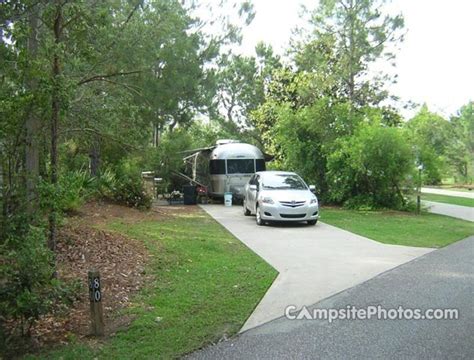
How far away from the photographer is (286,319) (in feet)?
17.4

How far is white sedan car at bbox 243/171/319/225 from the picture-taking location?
1340cm

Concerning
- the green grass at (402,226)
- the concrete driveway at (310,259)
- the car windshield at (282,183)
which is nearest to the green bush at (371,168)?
the green grass at (402,226)

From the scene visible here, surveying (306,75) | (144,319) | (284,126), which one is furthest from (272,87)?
(144,319)

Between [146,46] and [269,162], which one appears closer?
[146,46]

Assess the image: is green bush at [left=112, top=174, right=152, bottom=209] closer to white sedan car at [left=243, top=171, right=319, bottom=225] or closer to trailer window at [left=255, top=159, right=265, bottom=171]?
white sedan car at [left=243, top=171, right=319, bottom=225]

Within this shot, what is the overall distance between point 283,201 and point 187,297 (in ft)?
25.1

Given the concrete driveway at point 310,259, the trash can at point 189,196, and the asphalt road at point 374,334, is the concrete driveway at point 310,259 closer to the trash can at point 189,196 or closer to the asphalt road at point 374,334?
the asphalt road at point 374,334

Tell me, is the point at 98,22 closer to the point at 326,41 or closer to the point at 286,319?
the point at 286,319

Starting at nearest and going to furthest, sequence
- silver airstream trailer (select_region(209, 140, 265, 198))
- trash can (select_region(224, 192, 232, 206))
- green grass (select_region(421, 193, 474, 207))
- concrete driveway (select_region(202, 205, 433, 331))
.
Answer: concrete driveway (select_region(202, 205, 433, 331)), trash can (select_region(224, 192, 232, 206)), silver airstream trailer (select_region(209, 140, 265, 198)), green grass (select_region(421, 193, 474, 207))

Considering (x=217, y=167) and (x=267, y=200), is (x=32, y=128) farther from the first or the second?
(x=217, y=167)

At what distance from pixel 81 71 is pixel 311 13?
15.8 m

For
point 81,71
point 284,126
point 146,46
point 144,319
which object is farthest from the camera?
point 284,126

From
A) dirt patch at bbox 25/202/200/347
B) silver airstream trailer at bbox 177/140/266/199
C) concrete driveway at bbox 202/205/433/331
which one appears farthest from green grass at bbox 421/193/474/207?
dirt patch at bbox 25/202/200/347

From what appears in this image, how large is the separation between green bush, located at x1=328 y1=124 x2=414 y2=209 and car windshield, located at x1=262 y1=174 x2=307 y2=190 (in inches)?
140
